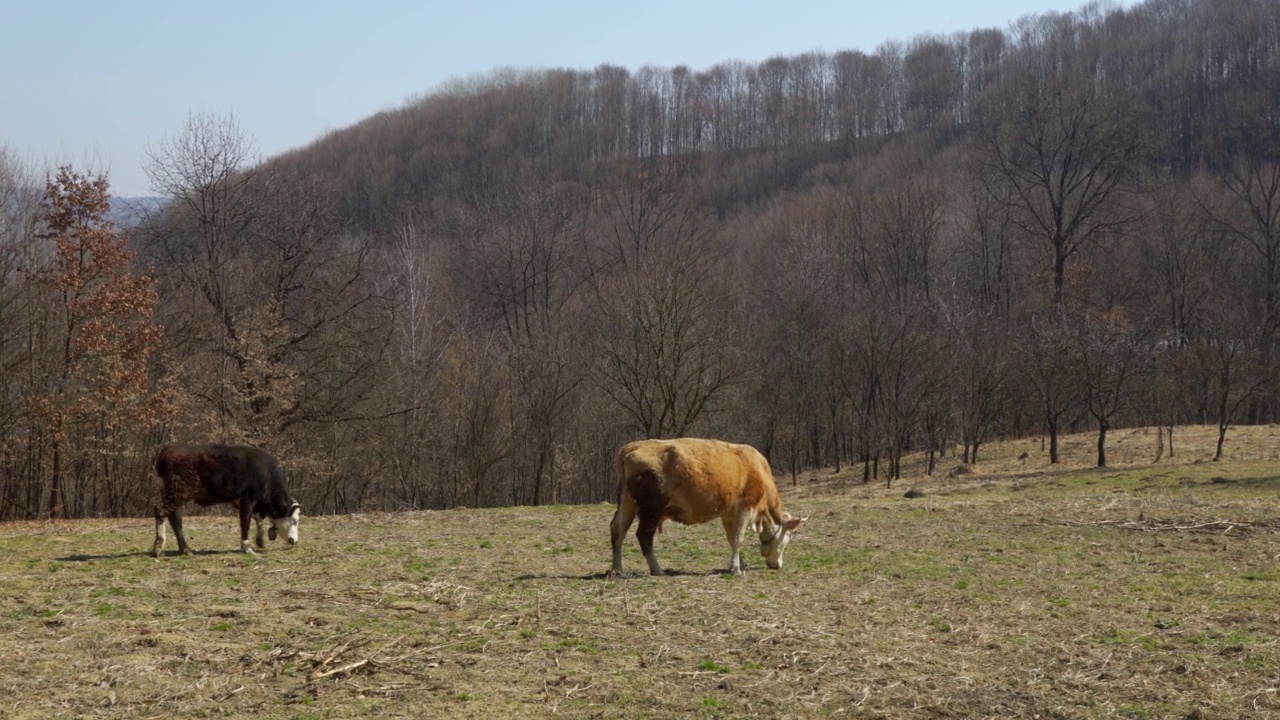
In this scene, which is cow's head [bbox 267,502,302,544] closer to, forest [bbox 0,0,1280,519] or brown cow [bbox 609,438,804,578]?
brown cow [bbox 609,438,804,578]

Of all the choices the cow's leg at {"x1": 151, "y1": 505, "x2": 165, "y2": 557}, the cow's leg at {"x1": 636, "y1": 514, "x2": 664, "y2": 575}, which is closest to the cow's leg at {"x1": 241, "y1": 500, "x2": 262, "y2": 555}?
the cow's leg at {"x1": 151, "y1": 505, "x2": 165, "y2": 557}

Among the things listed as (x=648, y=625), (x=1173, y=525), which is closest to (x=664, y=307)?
(x=1173, y=525)

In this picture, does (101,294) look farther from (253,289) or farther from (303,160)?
(303,160)

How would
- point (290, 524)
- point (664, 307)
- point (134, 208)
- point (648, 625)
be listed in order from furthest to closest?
point (664, 307) → point (134, 208) → point (290, 524) → point (648, 625)

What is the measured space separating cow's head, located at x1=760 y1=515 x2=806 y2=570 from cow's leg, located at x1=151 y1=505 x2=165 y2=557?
851cm

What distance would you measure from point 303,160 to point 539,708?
398 ft

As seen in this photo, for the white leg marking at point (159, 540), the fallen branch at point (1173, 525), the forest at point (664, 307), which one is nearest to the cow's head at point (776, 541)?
the fallen branch at point (1173, 525)

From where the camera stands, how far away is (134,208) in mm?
37312

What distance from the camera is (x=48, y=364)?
103 ft

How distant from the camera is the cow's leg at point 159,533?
16.0 meters

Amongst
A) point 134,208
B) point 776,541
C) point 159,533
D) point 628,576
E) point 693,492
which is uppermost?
point 134,208

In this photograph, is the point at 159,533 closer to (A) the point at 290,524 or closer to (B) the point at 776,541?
(A) the point at 290,524

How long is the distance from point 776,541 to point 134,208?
2928cm

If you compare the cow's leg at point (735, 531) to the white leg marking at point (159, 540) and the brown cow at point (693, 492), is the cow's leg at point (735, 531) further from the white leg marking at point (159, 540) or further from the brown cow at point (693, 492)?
the white leg marking at point (159, 540)
